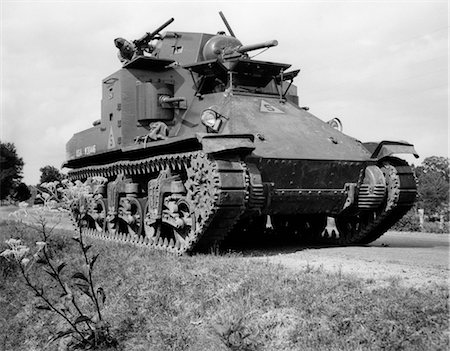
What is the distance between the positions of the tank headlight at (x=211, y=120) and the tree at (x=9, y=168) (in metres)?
37.3

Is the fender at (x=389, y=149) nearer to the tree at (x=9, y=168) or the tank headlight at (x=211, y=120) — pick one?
the tank headlight at (x=211, y=120)

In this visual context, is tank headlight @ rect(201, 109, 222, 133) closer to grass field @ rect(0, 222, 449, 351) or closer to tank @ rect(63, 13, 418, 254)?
tank @ rect(63, 13, 418, 254)

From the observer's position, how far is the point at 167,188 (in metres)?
9.73

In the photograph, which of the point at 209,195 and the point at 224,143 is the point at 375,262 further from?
the point at 224,143

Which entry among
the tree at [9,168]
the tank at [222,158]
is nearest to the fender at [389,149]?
the tank at [222,158]

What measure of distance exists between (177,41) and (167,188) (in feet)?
12.9

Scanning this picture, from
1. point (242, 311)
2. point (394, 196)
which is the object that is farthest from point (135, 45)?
→ point (242, 311)

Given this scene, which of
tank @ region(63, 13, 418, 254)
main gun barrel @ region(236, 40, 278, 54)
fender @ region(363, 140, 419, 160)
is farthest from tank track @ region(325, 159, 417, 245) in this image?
main gun barrel @ region(236, 40, 278, 54)

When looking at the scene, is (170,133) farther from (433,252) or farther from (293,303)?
(293,303)

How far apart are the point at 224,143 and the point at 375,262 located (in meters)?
2.65

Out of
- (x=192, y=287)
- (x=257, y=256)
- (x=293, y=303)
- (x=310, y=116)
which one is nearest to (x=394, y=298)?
(x=293, y=303)

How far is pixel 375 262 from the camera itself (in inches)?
297

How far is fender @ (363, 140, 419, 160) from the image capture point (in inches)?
396

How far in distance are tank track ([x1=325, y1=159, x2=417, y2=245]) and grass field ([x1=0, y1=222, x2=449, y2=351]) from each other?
10.6 ft
